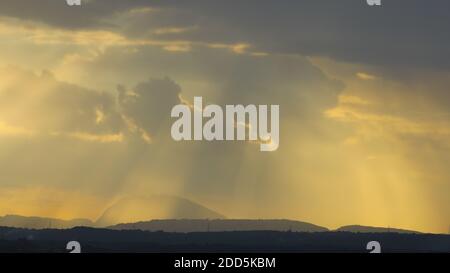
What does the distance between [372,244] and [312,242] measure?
27.9m
